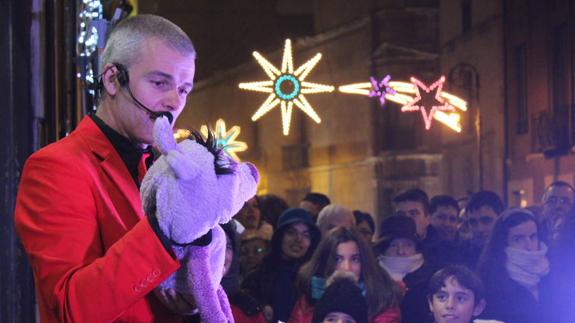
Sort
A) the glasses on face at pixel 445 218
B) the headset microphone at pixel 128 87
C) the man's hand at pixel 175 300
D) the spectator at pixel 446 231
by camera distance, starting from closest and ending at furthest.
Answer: the man's hand at pixel 175 300 < the headset microphone at pixel 128 87 < the spectator at pixel 446 231 < the glasses on face at pixel 445 218

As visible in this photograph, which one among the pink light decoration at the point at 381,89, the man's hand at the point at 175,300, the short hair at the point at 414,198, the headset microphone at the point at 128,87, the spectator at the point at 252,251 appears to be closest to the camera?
the man's hand at the point at 175,300

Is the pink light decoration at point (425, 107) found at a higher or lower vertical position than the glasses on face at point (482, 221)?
higher

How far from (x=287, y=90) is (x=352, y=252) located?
3.43 m

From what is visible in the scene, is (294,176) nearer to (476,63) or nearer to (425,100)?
(476,63)

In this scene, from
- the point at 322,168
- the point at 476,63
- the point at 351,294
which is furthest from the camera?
the point at 322,168

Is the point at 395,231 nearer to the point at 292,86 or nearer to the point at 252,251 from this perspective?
the point at 252,251

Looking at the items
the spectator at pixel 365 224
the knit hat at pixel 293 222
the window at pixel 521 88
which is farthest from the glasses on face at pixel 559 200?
the window at pixel 521 88

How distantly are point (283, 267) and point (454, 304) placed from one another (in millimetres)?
1770

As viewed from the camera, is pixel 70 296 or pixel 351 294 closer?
pixel 70 296

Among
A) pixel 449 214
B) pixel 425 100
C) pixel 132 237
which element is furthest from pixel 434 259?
pixel 132 237

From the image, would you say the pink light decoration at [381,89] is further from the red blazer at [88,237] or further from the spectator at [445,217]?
the red blazer at [88,237]

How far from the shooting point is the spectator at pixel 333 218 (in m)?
8.66

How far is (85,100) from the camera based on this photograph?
5.40m

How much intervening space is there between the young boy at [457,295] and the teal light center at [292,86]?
384 cm
